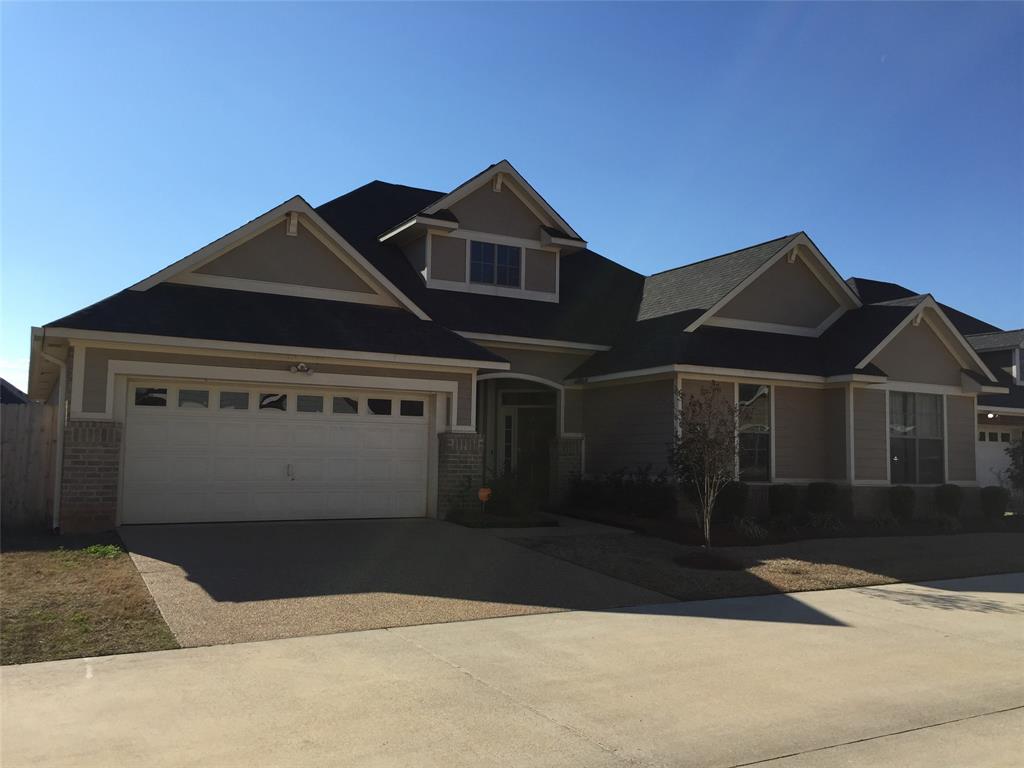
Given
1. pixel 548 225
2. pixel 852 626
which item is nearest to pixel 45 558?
pixel 852 626

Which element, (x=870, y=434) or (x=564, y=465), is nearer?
(x=870, y=434)

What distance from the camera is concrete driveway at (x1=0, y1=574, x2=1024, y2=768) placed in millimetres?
5066

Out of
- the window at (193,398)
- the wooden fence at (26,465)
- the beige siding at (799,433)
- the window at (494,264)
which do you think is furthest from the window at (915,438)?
the wooden fence at (26,465)

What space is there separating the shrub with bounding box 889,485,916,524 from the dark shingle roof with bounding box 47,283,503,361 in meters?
9.06

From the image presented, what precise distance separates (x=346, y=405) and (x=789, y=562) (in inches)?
309

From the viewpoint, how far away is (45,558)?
1064cm

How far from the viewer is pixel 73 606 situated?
8.12 meters

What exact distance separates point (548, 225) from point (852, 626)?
1367 centimetres

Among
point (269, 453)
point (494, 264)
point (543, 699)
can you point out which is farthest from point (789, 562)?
point (494, 264)

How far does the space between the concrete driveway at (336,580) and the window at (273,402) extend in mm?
1969

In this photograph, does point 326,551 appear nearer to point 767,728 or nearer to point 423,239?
point 767,728

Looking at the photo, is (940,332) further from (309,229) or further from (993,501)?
(309,229)

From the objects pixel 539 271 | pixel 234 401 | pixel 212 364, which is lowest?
pixel 234 401

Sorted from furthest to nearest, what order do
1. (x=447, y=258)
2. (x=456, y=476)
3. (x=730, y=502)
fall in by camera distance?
(x=447, y=258), (x=730, y=502), (x=456, y=476)
